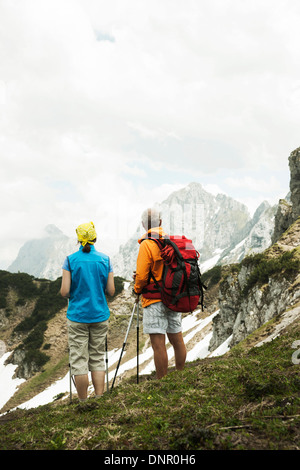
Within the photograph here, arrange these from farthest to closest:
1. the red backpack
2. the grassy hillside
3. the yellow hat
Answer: the yellow hat
the red backpack
the grassy hillside

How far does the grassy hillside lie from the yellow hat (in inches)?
103

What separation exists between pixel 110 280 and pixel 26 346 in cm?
3805

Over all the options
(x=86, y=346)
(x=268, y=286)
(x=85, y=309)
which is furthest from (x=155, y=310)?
(x=268, y=286)

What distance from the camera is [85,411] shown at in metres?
4.18

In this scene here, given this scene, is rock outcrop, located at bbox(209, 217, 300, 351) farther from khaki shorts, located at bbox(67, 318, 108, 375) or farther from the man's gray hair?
khaki shorts, located at bbox(67, 318, 108, 375)

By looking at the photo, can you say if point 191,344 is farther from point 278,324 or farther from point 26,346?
point 278,324

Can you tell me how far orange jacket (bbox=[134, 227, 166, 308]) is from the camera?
5547 mm

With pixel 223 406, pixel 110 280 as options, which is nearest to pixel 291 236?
pixel 110 280

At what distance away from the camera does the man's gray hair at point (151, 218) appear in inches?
235

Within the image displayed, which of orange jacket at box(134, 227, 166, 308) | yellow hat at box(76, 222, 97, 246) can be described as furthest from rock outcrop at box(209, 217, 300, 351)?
yellow hat at box(76, 222, 97, 246)

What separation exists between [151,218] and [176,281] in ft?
4.30

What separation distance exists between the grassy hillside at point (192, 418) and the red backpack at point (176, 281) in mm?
1242

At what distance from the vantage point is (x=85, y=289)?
18.3 ft

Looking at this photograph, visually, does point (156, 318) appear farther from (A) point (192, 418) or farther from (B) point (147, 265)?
(A) point (192, 418)
